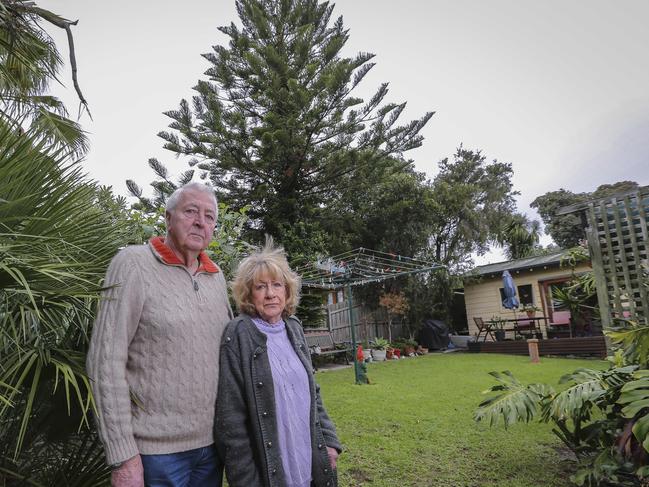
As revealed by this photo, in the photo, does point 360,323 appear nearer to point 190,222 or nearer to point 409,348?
point 409,348

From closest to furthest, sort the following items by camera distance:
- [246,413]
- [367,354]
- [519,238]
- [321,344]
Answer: [246,413]
[321,344]
[367,354]
[519,238]

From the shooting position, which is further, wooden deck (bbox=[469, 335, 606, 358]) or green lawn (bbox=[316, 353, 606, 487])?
wooden deck (bbox=[469, 335, 606, 358])

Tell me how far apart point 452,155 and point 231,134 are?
1535 cm

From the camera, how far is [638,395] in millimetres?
2244

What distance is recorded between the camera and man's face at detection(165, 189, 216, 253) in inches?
60.0

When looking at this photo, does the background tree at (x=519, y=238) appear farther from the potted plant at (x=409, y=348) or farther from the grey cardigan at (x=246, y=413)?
the grey cardigan at (x=246, y=413)

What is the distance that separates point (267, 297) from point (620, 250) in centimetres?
442

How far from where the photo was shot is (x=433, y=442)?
12.3 feet

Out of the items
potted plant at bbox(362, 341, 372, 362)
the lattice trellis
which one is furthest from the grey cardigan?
potted plant at bbox(362, 341, 372, 362)

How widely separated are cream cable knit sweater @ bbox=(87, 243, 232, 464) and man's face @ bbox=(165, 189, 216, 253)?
3.6 inches

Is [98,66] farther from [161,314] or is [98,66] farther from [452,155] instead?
[452,155]

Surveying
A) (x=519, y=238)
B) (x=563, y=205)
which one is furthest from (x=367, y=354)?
(x=563, y=205)

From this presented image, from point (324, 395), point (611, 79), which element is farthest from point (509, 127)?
point (324, 395)

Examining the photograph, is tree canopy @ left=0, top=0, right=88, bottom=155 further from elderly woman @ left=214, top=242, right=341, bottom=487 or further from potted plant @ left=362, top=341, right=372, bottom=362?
potted plant @ left=362, top=341, right=372, bottom=362
